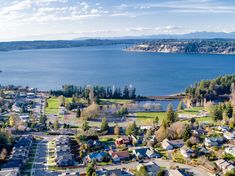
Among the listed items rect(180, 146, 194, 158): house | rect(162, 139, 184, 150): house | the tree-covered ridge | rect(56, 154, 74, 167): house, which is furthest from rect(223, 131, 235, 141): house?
the tree-covered ridge

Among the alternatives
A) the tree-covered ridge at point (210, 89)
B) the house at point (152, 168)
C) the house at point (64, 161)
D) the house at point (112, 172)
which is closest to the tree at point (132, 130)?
the house at point (152, 168)

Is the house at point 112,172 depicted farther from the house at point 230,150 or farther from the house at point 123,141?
the house at point 230,150

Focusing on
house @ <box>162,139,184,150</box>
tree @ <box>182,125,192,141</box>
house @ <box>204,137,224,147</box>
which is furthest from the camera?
tree @ <box>182,125,192,141</box>

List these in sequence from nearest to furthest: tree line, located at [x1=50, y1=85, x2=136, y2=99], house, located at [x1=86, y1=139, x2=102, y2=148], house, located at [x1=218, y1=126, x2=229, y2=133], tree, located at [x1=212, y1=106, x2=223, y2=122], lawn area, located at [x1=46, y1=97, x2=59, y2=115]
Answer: house, located at [x1=86, y1=139, x2=102, y2=148], house, located at [x1=218, y1=126, x2=229, y2=133], tree, located at [x1=212, y1=106, x2=223, y2=122], lawn area, located at [x1=46, y1=97, x2=59, y2=115], tree line, located at [x1=50, y1=85, x2=136, y2=99]

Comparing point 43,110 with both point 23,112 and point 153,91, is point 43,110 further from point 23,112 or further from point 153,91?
point 153,91

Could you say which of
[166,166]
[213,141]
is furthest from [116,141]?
[213,141]

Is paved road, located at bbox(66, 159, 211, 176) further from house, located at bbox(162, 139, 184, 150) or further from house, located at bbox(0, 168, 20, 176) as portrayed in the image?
house, located at bbox(0, 168, 20, 176)
